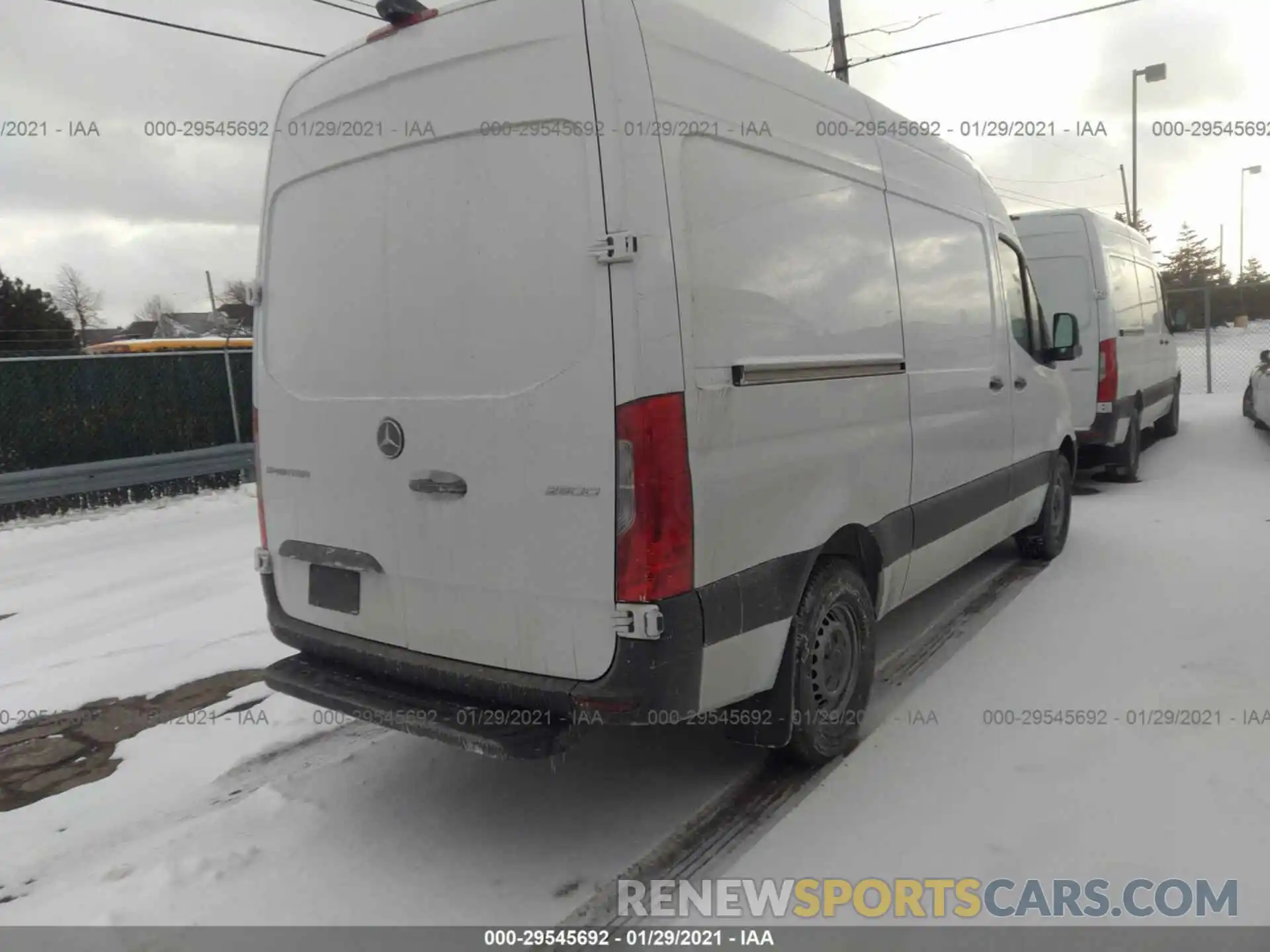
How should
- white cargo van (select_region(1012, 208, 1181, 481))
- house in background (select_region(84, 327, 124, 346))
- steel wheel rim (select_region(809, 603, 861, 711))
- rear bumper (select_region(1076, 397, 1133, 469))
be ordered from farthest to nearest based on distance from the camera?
house in background (select_region(84, 327, 124, 346)) → rear bumper (select_region(1076, 397, 1133, 469)) → white cargo van (select_region(1012, 208, 1181, 481)) → steel wheel rim (select_region(809, 603, 861, 711))

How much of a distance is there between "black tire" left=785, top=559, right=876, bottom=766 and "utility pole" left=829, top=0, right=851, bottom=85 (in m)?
12.6

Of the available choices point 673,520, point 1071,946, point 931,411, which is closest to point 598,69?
point 673,520

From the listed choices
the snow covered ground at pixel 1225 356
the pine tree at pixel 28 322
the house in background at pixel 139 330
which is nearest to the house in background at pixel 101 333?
the house in background at pixel 139 330

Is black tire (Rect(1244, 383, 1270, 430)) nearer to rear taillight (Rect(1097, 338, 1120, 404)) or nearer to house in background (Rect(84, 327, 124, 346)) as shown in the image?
rear taillight (Rect(1097, 338, 1120, 404))

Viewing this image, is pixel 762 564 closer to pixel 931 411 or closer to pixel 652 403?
pixel 652 403

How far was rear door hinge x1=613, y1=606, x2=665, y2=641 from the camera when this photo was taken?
2.63 m

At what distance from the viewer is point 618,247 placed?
8.44 feet

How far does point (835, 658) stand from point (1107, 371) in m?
6.28

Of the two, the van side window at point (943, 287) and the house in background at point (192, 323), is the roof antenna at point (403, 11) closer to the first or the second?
the van side window at point (943, 287)

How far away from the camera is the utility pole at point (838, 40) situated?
14.1m

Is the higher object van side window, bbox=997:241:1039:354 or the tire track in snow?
van side window, bbox=997:241:1039:354

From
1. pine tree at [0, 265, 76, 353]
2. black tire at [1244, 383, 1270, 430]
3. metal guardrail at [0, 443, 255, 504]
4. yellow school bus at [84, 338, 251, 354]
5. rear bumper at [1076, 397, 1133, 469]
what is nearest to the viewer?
rear bumper at [1076, 397, 1133, 469]

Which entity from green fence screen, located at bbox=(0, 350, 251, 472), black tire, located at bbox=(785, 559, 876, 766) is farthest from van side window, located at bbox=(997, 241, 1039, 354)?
green fence screen, located at bbox=(0, 350, 251, 472)

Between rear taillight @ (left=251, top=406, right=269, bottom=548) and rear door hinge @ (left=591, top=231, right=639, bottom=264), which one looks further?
rear taillight @ (left=251, top=406, right=269, bottom=548)
